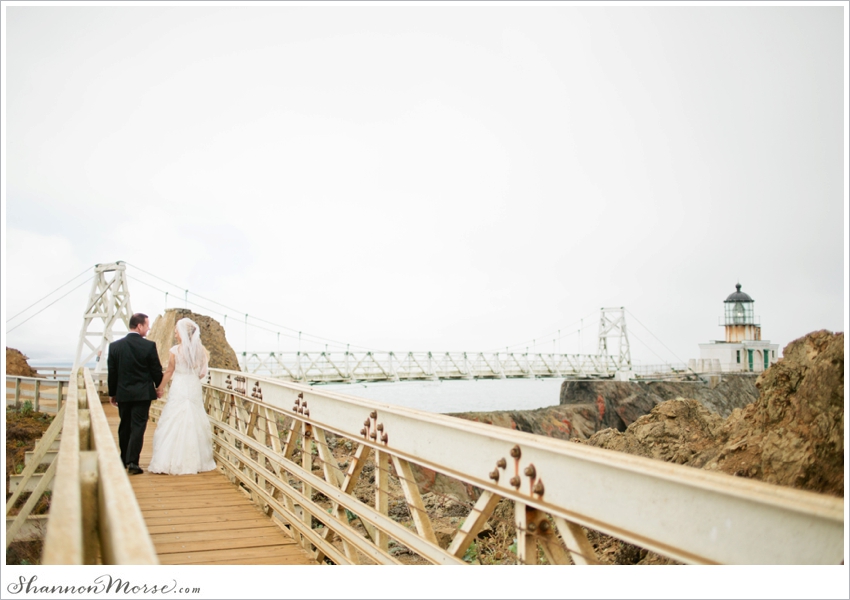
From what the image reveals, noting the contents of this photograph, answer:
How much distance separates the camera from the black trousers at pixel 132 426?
5.04 m

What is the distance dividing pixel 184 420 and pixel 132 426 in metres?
0.42

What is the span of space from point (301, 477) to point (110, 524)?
7.52 ft

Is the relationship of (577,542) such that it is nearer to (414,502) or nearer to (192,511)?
(414,502)

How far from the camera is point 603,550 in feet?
12.4

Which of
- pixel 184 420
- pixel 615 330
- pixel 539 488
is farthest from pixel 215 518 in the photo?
pixel 615 330

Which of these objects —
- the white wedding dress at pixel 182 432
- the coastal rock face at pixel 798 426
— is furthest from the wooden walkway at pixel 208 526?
the coastal rock face at pixel 798 426

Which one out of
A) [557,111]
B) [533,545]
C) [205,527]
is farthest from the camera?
[557,111]

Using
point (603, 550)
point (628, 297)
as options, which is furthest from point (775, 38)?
point (628, 297)

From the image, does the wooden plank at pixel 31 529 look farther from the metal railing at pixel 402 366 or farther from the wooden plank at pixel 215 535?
the metal railing at pixel 402 366

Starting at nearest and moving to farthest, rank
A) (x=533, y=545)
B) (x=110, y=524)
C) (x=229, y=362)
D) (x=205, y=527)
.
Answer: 1. (x=110, y=524)
2. (x=533, y=545)
3. (x=205, y=527)
4. (x=229, y=362)

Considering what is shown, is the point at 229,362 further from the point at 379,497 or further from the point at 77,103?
the point at 77,103

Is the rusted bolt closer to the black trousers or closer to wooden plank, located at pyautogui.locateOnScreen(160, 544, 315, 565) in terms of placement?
wooden plank, located at pyautogui.locateOnScreen(160, 544, 315, 565)

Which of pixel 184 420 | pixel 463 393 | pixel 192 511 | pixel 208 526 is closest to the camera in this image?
pixel 208 526

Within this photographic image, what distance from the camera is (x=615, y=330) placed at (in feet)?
145
